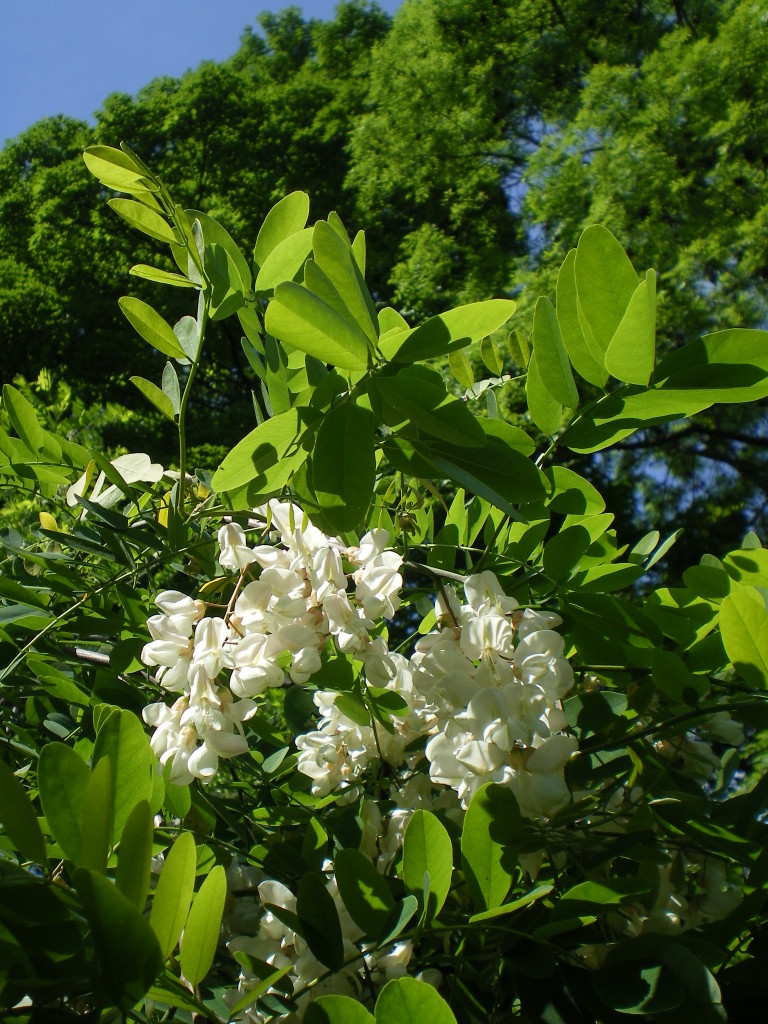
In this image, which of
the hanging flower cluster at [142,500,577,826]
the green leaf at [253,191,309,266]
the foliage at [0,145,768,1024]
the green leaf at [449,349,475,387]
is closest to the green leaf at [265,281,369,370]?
the foliage at [0,145,768,1024]

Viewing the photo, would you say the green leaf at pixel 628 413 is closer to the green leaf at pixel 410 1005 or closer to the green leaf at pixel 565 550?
the green leaf at pixel 565 550

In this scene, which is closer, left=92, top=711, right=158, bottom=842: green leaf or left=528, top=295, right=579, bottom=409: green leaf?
left=92, top=711, right=158, bottom=842: green leaf

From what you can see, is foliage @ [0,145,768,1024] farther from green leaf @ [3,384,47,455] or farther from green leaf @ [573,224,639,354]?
green leaf @ [3,384,47,455]

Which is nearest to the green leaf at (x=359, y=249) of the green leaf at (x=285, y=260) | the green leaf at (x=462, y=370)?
the green leaf at (x=285, y=260)

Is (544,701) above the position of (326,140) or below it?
below

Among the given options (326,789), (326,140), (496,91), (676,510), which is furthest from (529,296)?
(326,789)

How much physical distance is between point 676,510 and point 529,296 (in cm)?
229

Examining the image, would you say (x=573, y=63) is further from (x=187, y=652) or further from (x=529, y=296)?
(x=187, y=652)

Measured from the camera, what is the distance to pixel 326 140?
9.34 meters

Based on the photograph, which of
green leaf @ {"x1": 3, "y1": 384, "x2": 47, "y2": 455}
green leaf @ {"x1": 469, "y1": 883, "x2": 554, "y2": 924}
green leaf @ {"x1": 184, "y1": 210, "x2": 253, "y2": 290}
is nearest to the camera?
green leaf @ {"x1": 469, "y1": 883, "x2": 554, "y2": 924}

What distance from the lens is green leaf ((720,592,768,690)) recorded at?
1.48 feet

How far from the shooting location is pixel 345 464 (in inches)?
19.4

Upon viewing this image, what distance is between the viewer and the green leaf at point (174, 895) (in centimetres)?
34

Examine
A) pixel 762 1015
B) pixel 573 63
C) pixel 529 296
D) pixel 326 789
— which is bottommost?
pixel 762 1015
